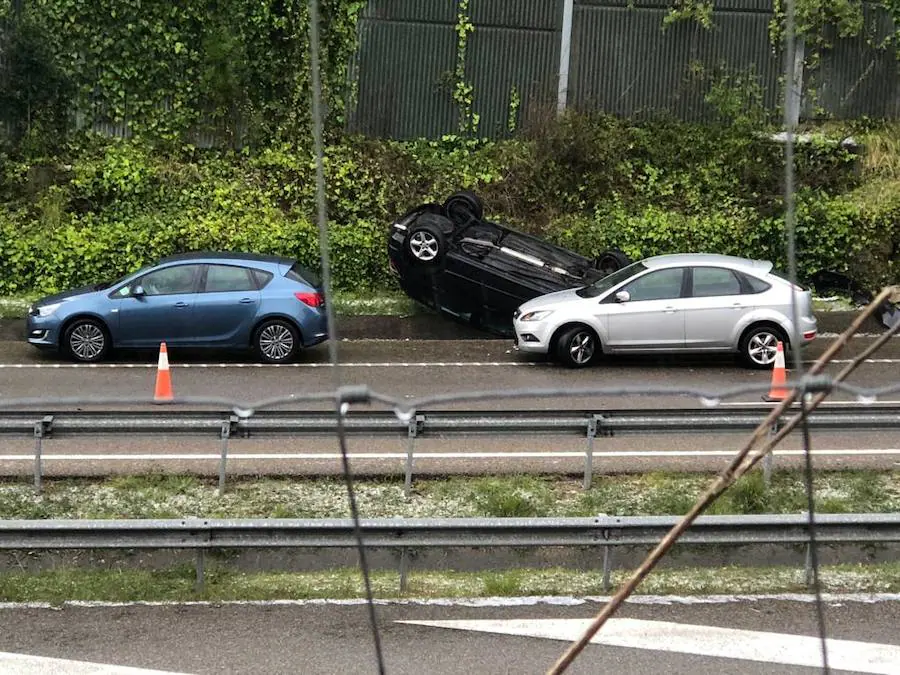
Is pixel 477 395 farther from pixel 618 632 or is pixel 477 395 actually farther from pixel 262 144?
pixel 262 144

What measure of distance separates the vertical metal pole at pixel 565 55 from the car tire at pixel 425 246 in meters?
6.01

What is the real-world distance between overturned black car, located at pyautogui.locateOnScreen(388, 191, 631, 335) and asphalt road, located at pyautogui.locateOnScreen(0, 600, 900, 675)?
8.94m

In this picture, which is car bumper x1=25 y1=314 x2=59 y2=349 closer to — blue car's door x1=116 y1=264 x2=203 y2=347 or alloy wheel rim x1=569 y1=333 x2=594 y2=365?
blue car's door x1=116 y1=264 x2=203 y2=347

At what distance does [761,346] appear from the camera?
53.1 feet

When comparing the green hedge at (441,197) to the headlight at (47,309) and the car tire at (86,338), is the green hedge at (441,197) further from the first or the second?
the car tire at (86,338)

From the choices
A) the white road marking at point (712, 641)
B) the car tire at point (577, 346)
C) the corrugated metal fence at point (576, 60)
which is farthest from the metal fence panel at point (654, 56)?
the white road marking at point (712, 641)

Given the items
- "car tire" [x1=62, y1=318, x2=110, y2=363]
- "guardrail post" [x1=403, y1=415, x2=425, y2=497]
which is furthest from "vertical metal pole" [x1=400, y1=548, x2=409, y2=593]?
"car tire" [x1=62, y1=318, x2=110, y2=363]

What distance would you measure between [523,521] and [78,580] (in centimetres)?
308

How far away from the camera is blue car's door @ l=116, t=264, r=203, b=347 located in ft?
53.3

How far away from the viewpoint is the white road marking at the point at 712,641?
7.70 meters

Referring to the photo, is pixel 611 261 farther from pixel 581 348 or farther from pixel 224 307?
pixel 224 307

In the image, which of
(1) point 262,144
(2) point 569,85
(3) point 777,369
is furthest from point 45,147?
Answer: (3) point 777,369

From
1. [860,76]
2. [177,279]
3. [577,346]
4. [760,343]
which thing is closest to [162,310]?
[177,279]

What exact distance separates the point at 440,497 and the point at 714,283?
6416 millimetres
